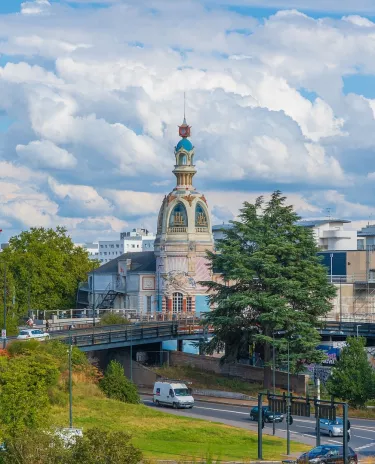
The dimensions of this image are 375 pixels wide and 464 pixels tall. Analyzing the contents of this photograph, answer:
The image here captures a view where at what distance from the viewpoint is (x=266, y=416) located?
232 ft

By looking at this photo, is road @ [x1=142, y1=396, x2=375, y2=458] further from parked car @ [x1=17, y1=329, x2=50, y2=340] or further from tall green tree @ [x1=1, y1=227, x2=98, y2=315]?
tall green tree @ [x1=1, y1=227, x2=98, y2=315]

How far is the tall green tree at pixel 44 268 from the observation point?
440 feet

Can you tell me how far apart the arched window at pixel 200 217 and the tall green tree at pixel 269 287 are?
30332mm

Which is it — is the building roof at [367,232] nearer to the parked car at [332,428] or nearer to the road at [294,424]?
the road at [294,424]

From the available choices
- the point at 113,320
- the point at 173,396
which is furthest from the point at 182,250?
the point at 173,396

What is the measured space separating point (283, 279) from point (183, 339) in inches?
702

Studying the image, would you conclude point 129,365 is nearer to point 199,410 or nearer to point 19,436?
point 199,410

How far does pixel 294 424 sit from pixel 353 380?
8021 millimetres

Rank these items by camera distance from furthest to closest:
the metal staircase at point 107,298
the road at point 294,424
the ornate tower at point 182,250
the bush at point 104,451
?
the metal staircase at point 107,298
the ornate tower at point 182,250
the road at point 294,424
the bush at point 104,451

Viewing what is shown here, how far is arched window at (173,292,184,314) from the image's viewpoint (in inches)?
4719

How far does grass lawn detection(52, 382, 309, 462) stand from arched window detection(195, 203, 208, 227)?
49.1 metres

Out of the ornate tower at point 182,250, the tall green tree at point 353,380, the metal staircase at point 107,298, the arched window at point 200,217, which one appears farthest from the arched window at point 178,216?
the tall green tree at point 353,380

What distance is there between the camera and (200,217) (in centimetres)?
12138

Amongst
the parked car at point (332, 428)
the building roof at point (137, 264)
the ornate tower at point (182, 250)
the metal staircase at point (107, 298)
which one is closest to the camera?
the parked car at point (332, 428)
